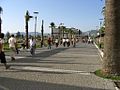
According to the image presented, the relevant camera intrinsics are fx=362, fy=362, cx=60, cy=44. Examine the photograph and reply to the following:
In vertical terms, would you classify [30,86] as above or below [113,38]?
below

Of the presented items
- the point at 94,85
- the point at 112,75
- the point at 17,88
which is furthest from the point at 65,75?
the point at 17,88

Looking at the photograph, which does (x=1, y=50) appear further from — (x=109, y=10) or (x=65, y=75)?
(x=109, y=10)

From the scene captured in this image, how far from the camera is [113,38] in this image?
15.1 meters

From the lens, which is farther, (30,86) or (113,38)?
(113,38)

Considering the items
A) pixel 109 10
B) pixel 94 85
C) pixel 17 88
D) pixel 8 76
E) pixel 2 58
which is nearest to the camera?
pixel 17 88

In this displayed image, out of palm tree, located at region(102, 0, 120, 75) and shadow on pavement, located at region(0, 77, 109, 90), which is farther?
palm tree, located at region(102, 0, 120, 75)

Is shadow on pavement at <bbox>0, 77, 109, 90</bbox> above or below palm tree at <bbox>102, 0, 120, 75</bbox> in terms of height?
below

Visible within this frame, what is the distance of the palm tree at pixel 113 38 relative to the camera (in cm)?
1505

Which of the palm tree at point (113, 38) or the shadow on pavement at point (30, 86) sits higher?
the palm tree at point (113, 38)

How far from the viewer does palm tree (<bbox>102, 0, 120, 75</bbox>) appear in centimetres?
1505

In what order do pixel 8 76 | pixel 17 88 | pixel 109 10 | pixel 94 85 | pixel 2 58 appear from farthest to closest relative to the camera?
1. pixel 2 58
2. pixel 109 10
3. pixel 8 76
4. pixel 94 85
5. pixel 17 88

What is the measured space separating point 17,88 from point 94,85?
110 inches

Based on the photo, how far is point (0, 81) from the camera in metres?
12.9

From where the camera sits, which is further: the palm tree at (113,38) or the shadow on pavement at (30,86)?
the palm tree at (113,38)
